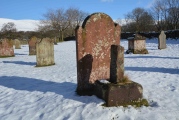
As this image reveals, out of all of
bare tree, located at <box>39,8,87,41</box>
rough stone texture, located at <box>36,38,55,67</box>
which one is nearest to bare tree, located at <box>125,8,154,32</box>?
bare tree, located at <box>39,8,87,41</box>

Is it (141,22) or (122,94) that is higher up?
A: (141,22)

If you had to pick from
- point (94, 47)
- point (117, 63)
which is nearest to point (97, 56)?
point (94, 47)

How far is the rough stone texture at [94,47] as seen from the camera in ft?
18.0

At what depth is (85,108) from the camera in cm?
453

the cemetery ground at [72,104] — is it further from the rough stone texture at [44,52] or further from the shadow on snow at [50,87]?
the rough stone texture at [44,52]

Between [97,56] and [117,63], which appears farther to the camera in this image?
[97,56]

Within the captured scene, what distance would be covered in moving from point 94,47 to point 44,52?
6322 millimetres

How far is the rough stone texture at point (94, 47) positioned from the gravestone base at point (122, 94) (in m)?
0.78

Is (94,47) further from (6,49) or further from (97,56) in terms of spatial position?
(6,49)

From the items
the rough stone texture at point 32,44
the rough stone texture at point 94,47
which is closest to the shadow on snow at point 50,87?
the rough stone texture at point 94,47

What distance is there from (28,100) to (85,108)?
162 centimetres

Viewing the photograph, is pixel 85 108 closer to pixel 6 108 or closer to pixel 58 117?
pixel 58 117

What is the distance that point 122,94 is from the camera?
474 centimetres

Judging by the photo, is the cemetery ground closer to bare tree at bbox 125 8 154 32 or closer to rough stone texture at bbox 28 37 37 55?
rough stone texture at bbox 28 37 37 55
